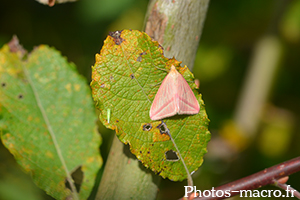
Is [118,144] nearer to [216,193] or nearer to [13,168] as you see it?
[216,193]

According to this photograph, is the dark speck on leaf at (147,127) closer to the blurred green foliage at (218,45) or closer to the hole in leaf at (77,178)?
the hole in leaf at (77,178)

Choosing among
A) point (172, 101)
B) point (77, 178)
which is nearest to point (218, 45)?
point (172, 101)

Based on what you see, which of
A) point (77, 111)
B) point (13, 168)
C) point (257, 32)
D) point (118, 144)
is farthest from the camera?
point (257, 32)

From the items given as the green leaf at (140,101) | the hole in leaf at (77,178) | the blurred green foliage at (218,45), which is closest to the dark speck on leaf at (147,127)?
the green leaf at (140,101)

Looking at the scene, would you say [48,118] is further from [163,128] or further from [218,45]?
[218,45]

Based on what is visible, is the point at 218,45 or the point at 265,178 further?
the point at 218,45

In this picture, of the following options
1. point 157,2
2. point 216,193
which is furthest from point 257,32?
point 216,193
